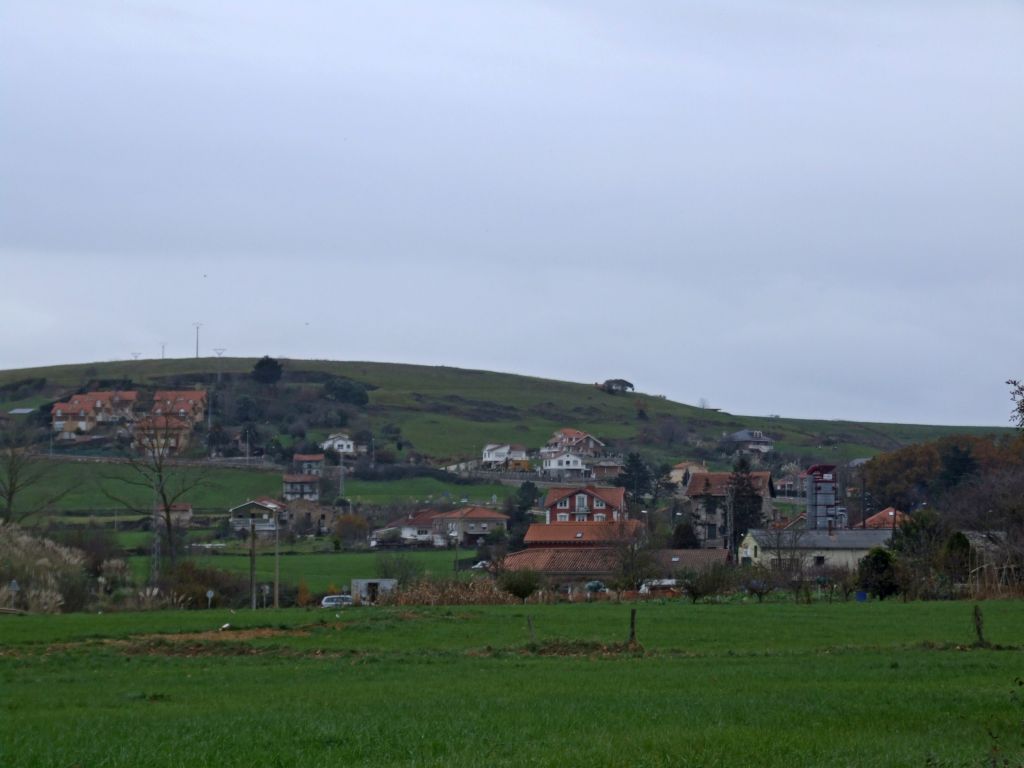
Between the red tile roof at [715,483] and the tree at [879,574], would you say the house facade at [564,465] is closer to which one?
the red tile roof at [715,483]

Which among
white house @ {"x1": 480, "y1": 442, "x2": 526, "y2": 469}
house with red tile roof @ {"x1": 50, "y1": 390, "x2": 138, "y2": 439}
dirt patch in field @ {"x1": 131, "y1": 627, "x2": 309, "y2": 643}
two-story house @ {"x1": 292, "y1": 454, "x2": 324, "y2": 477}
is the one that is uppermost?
house with red tile roof @ {"x1": 50, "y1": 390, "x2": 138, "y2": 439}

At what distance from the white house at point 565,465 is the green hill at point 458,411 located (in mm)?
7911

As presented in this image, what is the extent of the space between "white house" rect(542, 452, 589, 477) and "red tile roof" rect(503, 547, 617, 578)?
50250 mm

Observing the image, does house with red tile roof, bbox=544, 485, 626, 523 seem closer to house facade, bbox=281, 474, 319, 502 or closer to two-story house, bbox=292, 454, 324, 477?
house facade, bbox=281, 474, 319, 502

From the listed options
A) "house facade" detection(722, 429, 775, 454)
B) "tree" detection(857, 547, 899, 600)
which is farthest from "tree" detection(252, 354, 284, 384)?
"tree" detection(857, 547, 899, 600)

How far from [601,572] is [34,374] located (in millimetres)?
116333

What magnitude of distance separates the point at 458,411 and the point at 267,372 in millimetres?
25595

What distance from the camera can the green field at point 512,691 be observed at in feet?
35.0

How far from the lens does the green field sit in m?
10.7

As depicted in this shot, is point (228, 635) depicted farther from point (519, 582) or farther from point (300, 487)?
point (300, 487)

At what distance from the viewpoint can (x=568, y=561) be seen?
67188 millimetres

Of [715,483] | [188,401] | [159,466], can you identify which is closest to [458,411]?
[188,401]

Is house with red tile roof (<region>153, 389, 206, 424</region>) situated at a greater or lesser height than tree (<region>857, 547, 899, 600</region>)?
greater

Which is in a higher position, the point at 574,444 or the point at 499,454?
the point at 574,444
